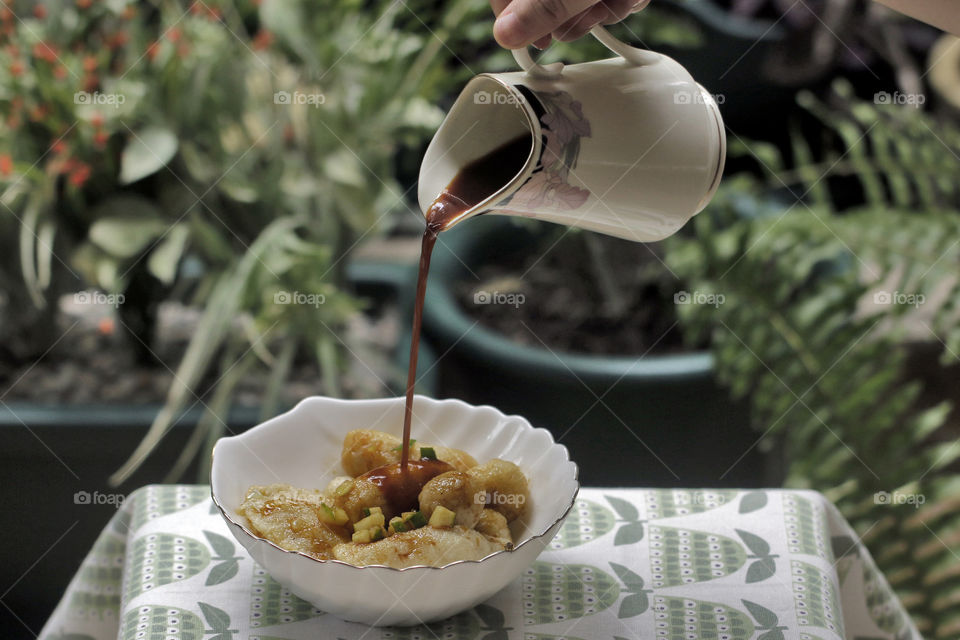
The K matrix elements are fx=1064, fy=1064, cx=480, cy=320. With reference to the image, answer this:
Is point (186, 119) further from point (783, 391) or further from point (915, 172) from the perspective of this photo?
point (915, 172)

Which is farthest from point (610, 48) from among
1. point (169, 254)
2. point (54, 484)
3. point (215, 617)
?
point (54, 484)

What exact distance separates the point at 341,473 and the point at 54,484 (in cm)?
90

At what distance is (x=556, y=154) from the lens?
0.97 m

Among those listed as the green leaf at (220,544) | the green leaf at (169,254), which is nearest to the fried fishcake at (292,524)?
the green leaf at (220,544)

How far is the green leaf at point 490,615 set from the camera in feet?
3.18

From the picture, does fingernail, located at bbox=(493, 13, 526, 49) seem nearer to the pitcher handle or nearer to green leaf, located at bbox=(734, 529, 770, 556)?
the pitcher handle

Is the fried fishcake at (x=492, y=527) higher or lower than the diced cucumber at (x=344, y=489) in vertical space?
lower

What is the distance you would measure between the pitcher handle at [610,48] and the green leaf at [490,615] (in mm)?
496

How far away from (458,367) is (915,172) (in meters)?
0.87

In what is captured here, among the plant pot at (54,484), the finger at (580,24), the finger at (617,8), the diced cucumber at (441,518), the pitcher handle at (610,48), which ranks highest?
the finger at (617,8)

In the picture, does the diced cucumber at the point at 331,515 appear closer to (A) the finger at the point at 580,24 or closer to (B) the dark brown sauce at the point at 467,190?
(B) the dark brown sauce at the point at 467,190

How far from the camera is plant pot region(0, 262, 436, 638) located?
69.5 inches

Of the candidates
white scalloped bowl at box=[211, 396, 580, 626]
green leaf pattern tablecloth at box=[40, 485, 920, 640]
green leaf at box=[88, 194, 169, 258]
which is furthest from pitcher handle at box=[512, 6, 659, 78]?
green leaf at box=[88, 194, 169, 258]

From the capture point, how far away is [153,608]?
97 centimetres
